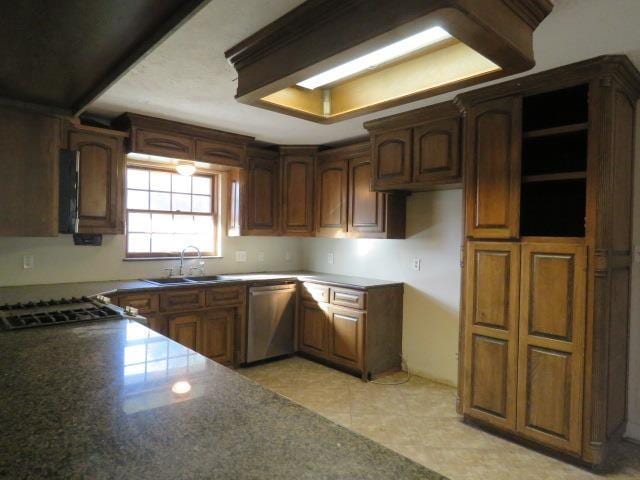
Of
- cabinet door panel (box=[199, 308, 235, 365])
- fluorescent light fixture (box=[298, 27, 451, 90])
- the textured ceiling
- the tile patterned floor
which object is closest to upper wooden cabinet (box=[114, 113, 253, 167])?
the textured ceiling

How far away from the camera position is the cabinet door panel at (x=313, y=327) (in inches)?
158

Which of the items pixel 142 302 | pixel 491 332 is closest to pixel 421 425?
pixel 491 332

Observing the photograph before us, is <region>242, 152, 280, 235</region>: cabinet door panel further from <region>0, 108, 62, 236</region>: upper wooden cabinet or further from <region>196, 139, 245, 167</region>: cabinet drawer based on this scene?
<region>0, 108, 62, 236</region>: upper wooden cabinet

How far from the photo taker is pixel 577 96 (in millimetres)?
2658

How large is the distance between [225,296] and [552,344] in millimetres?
2638

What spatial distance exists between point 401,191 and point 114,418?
3216 mm

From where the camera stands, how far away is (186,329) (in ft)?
11.6

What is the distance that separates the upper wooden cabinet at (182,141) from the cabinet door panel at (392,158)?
1.37 meters

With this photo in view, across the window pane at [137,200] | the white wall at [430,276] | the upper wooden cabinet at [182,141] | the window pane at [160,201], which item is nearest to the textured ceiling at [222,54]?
the upper wooden cabinet at [182,141]

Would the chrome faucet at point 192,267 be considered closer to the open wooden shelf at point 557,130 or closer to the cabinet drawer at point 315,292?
the cabinet drawer at point 315,292

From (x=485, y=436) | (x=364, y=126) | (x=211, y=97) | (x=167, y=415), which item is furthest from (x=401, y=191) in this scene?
(x=167, y=415)

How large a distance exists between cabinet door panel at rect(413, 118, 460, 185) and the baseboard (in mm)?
1989

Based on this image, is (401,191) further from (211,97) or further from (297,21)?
(297,21)

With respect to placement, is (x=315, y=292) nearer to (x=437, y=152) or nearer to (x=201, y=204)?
(x=201, y=204)
